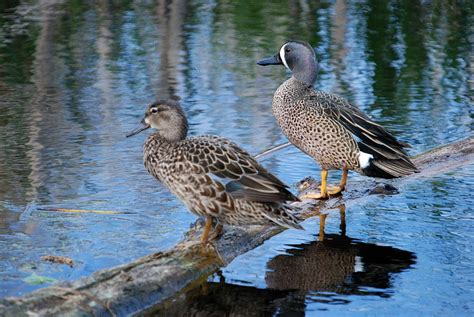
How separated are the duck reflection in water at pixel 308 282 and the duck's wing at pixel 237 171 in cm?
45

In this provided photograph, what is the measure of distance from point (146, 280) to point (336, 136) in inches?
95.4

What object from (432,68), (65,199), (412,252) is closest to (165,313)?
(412,252)

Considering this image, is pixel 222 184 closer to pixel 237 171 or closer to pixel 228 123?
pixel 237 171

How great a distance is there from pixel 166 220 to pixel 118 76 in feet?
15.7

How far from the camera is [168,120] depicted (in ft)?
19.6

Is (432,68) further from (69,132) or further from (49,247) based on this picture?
(49,247)

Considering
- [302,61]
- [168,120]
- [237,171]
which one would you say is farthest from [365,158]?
[168,120]

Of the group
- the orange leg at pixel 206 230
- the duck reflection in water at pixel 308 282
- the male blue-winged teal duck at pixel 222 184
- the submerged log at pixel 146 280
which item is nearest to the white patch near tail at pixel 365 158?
the submerged log at pixel 146 280

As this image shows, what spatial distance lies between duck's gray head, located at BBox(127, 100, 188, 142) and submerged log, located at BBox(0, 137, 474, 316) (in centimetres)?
62

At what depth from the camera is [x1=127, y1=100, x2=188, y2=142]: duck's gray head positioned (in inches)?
234

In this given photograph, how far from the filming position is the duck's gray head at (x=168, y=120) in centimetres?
595

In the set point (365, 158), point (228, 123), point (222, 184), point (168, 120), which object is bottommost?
point (228, 123)

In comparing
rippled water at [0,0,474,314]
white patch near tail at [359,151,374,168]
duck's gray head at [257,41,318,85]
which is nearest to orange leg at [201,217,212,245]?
rippled water at [0,0,474,314]

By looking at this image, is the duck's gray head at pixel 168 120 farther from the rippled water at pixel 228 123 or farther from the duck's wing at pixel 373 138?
the duck's wing at pixel 373 138
